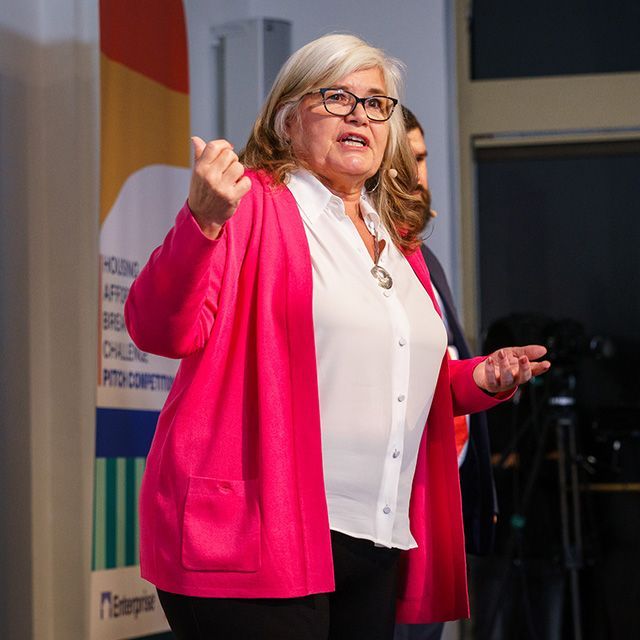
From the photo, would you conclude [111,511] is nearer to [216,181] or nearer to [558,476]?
[216,181]

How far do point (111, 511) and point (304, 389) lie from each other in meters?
1.73

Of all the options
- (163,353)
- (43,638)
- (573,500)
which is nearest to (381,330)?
(163,353)

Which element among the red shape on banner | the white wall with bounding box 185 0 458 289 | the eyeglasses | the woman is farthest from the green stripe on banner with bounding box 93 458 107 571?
the white wall with bounding box 185 0 458 289

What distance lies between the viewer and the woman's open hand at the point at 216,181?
137 cm

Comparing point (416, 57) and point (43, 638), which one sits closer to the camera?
point (43, 638)

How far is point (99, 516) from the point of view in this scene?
10.0ft

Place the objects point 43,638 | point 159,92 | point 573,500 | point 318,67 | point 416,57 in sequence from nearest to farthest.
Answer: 1. point 318,67
2. point 43,638
3. point 159,92
4. point 573,500
5. point 416,57

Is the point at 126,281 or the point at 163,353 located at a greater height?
the point at 126,281

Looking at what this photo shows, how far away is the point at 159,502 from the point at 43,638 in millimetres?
1829

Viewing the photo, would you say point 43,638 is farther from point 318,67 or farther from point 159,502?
point 318,67

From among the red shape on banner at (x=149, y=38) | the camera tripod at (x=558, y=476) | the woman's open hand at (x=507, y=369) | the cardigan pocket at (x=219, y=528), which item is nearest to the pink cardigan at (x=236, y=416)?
the cardigan pocket at (x=219, y=528)

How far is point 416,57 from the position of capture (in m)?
4.67

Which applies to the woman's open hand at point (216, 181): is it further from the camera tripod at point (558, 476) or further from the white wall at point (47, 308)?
the camera tripod at point (558, 476)

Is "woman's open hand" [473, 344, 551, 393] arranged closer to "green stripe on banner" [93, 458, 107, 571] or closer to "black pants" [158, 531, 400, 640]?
"black pants" [158, 531, 400, 640]
